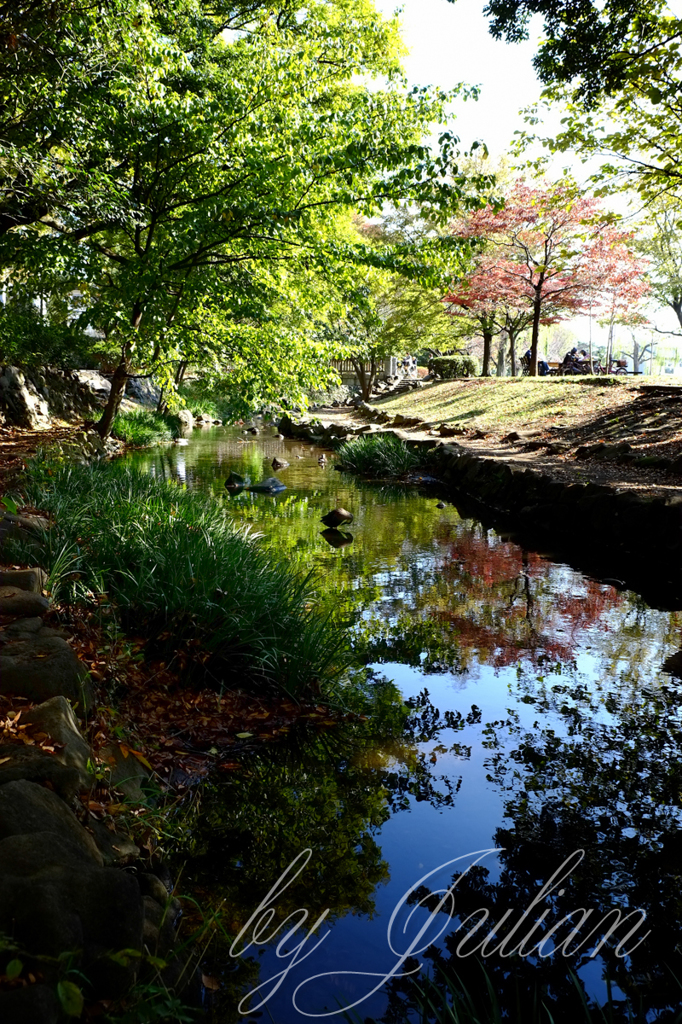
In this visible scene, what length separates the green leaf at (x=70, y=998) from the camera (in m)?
1.47

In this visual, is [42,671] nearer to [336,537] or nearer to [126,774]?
[126,774]

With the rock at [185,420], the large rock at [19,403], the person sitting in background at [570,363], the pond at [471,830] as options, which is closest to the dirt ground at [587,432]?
the pond at [471,830]

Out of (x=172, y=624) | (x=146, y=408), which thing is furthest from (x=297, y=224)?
(x=146, y=408)

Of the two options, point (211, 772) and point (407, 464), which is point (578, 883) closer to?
point (211, 772)

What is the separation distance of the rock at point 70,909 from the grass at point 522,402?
43.5ft

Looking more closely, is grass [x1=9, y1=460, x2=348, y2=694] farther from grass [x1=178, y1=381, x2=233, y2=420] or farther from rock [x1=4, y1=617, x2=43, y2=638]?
grass [x1=178, y1=381, x2=233, y2=420]

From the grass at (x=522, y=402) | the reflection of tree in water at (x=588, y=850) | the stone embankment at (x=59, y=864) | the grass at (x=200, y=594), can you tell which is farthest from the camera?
the grass at (x=522, y=402)

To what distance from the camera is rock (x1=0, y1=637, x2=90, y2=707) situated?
119 inches

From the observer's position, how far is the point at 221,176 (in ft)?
28.5

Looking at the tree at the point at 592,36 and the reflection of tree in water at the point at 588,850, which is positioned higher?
the tree at the point at 592,36

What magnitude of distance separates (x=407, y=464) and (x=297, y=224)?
6607mm

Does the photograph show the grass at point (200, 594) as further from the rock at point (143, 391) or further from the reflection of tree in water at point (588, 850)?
the rock at point (143, 391)

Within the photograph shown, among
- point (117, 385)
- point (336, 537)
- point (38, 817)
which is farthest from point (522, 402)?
point (38, 817)

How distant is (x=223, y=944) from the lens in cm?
249
